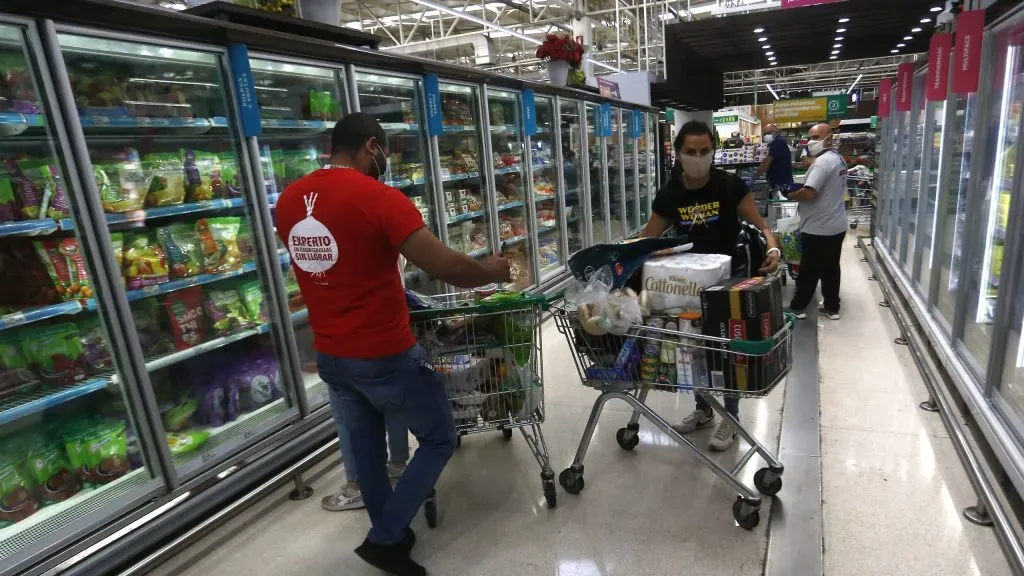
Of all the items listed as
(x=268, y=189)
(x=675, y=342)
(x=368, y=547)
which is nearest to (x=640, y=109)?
(x=268, y=189)

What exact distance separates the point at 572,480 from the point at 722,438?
87 cm

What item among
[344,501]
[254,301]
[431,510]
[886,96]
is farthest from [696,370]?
[886,96]

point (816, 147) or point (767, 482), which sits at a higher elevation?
point (816, 147)

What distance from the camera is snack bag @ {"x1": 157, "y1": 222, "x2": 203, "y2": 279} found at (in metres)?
2.77

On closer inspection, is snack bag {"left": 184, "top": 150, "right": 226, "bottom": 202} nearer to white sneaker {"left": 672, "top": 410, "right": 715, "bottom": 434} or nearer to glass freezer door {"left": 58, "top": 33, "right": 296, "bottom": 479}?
glass freezer door {"left": 58, "top": 33, "right": 296, "bottom": 479}

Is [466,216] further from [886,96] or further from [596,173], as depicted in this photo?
[886,96]

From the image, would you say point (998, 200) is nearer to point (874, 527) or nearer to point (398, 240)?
point (874, 527)

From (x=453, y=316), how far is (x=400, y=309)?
0.98ft

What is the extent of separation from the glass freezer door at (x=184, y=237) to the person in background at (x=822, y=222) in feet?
13.9

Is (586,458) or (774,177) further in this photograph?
(774,177)

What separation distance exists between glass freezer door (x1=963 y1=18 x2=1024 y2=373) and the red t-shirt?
3003mm

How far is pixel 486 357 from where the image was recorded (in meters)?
2.41

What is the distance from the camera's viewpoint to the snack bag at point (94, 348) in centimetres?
243

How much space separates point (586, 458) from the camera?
300 centimetres
